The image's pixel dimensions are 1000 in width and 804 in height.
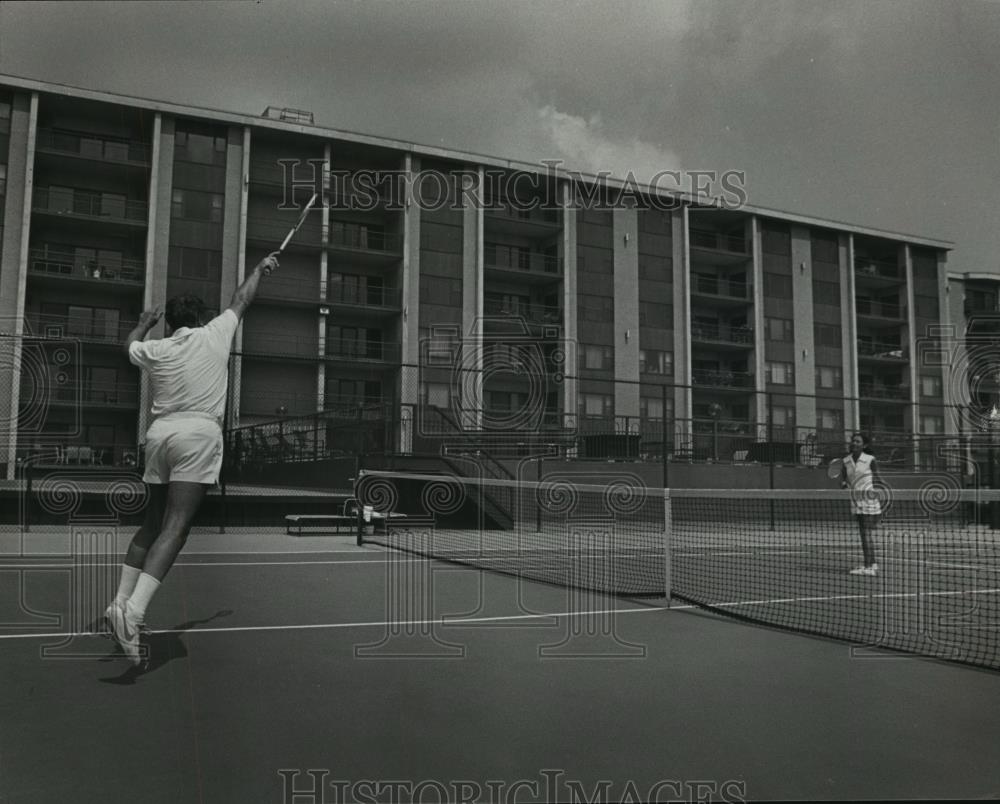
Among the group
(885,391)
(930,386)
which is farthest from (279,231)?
(930,386)

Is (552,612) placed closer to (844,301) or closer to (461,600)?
(461,600)

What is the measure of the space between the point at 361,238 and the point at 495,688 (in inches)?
1429

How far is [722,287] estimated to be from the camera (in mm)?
46000

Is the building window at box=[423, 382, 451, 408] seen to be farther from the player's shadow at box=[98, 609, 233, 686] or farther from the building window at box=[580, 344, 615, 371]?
the player's shadow at box=[98, 609, 233, 686]

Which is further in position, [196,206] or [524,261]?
[524,261]

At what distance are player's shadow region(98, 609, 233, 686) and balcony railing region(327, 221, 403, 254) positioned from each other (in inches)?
1330

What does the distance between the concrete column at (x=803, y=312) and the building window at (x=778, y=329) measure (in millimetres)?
358

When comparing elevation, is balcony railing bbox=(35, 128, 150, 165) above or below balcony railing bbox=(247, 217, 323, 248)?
above

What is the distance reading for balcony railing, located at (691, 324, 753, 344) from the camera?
44.5m

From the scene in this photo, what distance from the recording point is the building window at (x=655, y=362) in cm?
4222

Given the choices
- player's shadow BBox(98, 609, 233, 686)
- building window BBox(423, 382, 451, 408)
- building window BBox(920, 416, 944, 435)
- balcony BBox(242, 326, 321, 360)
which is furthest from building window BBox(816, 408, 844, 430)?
player's shadow BBox(98, 609, 233, 686)

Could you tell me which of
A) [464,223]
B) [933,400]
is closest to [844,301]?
[933,400]

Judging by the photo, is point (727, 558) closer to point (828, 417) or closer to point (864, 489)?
point (864, 489)

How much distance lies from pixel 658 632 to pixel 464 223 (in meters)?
35.6
